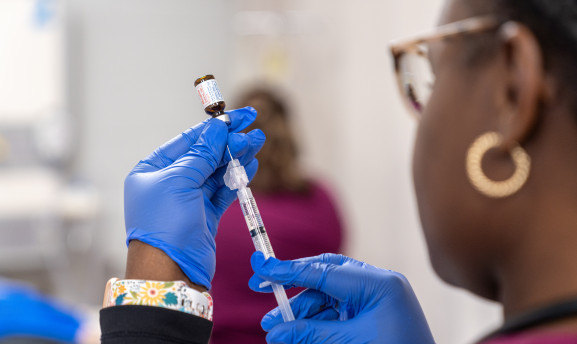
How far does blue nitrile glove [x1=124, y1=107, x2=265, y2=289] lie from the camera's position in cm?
65

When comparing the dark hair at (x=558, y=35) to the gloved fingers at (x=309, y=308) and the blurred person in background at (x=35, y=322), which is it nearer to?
the gloved fingers at (x=309, y=308)

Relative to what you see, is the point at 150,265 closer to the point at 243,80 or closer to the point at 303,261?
the point at 303,261

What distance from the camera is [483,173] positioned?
0.50m

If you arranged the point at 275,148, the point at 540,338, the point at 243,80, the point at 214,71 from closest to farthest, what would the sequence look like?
the point at 540,338, the point at 275,148, the point at 243,80, the point at 214,71

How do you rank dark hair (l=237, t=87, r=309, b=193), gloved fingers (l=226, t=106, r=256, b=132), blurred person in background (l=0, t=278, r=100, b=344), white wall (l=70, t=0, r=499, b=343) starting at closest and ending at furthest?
1. gloved fingers (l=226, t=106, r=256, b=132)
2. blurred person in background (l=0, t=278, r=100, b=344)
3. dark hair (l=237, t=87, r=309, b=193)
4. white wall (l=70, t=0, r=499, b=343)

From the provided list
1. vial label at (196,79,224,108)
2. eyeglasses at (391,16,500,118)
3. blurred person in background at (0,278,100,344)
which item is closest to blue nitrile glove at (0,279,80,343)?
blurred person in background at (0,278,100,344)

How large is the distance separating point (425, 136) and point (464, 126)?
47mm

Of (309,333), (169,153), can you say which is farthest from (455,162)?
(169,153)

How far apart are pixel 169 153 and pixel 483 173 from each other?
1.21ft

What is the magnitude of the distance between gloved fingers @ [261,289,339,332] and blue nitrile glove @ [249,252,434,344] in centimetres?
2

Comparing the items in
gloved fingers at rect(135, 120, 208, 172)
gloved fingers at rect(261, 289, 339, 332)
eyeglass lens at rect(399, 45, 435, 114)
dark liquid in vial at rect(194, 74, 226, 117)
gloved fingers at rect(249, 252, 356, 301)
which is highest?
dark liquid in vial at rect(194, 74, 226, 117)

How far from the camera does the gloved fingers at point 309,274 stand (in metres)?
0.64

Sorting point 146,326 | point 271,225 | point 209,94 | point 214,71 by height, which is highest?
point 214,71

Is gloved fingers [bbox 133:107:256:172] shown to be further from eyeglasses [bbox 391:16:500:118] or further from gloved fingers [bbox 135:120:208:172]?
eyeglasses [bbox 391:16:500:118]
